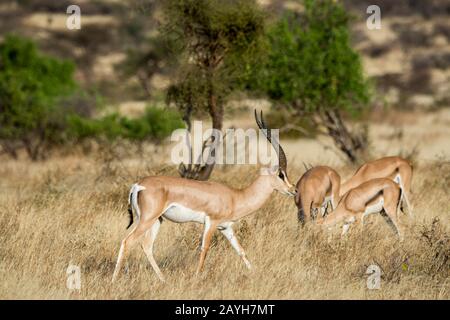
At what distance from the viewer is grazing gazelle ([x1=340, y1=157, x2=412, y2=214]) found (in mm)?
10758

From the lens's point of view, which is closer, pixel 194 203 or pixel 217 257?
pixel 194 203

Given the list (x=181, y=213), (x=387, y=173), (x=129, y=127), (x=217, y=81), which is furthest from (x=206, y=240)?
(x=129, y=127)

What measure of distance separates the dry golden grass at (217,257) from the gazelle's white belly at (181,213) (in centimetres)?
47

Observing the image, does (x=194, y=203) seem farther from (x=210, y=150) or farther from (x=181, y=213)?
(x=210, y=150)

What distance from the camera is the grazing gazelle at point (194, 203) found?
23.1 feet

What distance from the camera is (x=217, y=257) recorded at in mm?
7723

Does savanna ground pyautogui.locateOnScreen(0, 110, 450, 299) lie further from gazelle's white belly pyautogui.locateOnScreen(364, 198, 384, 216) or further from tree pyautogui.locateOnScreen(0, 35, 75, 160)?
tree pyautogui.locateOnScreen(0, 35, 75, 160)

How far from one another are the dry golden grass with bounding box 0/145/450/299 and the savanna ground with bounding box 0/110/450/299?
0.4 inches

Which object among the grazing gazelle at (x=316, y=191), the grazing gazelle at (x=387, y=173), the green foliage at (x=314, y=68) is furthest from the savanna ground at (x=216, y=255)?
the green foliage at (x=314, y=68)

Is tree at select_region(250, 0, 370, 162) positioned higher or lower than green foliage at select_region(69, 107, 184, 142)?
higher

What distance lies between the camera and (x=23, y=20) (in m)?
62.4

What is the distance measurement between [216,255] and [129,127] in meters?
12.6
